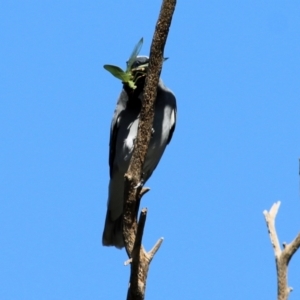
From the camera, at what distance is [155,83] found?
5688mm

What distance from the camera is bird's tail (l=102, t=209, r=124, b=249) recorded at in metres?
9.26

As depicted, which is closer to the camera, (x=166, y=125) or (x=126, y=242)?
(x=126, y=242)

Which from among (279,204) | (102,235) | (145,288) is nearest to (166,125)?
(102,235)

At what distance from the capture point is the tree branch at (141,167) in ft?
17.8

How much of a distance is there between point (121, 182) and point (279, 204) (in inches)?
204

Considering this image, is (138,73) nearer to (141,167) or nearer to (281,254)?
(141,167)

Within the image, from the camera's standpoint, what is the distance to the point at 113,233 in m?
9.30

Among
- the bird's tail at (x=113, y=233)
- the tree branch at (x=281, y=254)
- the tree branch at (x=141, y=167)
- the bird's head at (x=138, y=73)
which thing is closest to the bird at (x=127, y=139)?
the bird's tail at (x=113, y=233)

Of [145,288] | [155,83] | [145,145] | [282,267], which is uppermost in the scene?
Answer: [155,83]

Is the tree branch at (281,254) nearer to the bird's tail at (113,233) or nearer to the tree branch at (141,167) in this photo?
the tree branch at (141,167)

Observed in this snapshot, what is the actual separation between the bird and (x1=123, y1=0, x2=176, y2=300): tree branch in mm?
2257

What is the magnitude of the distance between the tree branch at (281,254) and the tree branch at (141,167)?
4.83ft

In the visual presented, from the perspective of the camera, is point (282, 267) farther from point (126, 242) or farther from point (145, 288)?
point (126, 242)

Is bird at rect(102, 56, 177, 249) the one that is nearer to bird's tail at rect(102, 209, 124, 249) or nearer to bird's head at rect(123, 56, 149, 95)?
bird's tail at rect(102, 209, 124, 249)
